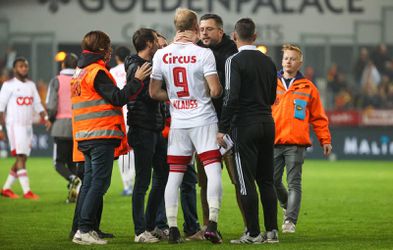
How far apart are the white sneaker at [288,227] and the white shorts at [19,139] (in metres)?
6.67

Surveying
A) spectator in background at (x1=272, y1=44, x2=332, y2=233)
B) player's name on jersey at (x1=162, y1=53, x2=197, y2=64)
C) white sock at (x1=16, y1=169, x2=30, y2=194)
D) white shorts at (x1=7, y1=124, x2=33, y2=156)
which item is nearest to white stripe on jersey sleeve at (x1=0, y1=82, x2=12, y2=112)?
Result: white shorts at (x1=7, y1=124, x2=33, y2=156)

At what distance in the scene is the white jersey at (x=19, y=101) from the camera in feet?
56.0

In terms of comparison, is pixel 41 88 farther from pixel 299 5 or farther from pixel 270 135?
pixel 270 135

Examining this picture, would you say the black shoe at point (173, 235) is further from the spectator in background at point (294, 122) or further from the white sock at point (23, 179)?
the white sock at point (23, 179)

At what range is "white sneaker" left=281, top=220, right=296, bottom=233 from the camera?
38.3ft

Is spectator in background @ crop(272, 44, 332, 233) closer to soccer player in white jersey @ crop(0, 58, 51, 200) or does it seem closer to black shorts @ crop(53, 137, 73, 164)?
black shorts @ crop(53, 137, 73, 164)

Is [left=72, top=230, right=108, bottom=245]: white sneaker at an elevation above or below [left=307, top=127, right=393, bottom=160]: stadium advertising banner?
above

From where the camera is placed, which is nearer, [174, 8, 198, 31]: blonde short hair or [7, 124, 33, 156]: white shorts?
[174, 8, 198, 31]: blonde short hair

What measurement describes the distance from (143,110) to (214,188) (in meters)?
1.17

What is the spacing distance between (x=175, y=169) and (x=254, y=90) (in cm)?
112

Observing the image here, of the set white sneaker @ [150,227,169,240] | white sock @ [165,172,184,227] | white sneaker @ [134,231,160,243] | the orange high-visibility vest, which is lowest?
white sneaker @ [150,227,169,240]

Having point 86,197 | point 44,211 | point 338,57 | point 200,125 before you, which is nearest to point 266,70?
point 200,125

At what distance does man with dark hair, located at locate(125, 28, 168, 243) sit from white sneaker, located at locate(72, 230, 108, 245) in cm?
41

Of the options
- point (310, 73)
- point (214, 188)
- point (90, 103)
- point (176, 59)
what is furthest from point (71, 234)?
point (310, 73)
